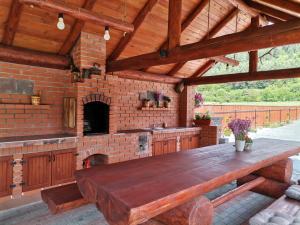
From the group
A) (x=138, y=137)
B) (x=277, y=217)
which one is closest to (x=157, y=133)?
(x=138, y=137)

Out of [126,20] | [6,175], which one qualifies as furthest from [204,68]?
[6,175]

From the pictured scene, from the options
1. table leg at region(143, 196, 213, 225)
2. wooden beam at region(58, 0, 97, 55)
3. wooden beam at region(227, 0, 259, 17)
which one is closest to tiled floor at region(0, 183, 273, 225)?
table leg at region(143, 196, 213, 225)

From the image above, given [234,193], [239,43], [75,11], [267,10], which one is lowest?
[234,193]

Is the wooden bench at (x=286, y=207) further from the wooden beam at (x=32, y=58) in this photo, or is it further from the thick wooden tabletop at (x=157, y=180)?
the wooden beam at (x=32, y=58)

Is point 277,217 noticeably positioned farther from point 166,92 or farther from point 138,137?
point 166,92

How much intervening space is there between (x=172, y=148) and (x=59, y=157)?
10.8 ft

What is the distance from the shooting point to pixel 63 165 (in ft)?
13.3

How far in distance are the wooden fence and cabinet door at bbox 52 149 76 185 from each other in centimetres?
752

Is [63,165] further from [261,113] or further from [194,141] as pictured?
[261,113]

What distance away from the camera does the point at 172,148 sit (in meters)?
6.32

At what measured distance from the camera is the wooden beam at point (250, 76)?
16.2 feet

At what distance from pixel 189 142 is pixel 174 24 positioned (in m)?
4.30

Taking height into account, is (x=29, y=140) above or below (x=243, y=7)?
below

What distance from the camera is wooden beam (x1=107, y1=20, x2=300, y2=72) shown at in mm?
2409
